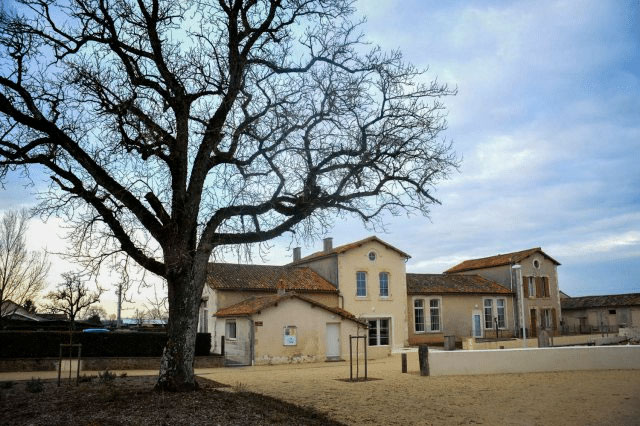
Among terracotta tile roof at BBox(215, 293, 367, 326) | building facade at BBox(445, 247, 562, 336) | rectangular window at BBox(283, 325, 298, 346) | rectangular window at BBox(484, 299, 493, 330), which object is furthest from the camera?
building facade at BBox(445, 247, 562, 336)

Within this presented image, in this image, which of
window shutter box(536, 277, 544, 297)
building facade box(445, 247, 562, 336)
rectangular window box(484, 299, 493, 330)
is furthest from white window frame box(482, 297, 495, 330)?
window shutter box(536, 277, 544, 297)

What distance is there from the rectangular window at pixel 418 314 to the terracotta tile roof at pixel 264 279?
6558 mm

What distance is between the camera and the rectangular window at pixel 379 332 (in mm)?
31344

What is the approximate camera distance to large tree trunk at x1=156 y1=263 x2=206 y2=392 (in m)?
11.1

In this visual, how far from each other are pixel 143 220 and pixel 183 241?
980 mm

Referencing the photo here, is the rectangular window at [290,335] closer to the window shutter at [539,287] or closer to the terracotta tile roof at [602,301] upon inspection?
the window shutter at [539,287]

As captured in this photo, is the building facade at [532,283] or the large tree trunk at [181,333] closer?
the large tree trunk at [181,333]

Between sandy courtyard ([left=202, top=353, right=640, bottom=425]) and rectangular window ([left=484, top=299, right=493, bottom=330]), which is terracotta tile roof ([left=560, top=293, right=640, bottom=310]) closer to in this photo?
rectangular window ([left=484, top=299, right=493, bottom=330])

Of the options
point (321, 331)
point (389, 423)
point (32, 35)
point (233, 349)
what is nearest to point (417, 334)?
point (321, 331)

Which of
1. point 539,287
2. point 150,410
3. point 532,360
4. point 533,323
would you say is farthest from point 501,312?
point 150,410

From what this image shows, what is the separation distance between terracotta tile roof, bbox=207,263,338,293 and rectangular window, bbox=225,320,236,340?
1.97m

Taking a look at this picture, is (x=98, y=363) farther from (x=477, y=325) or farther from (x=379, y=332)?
(x=477, y=325)

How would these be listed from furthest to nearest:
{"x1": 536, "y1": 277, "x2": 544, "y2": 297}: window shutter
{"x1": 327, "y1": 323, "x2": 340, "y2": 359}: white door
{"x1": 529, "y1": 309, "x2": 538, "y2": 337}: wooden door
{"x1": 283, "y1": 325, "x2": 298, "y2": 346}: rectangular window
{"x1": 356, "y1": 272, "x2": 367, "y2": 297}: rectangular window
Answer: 1. {"x1": 536, "y1": 277, "x2": 544, "y2": 297}: window shutter
2. {"x1": 529, "y1": 309, "x2": 538, "y2": 337}: wooden door
3. {"x1": 356, "y1": 272, "x2": 367, "y2": 297}: rectangular window
4. {"x1": 327, "y1": 323, "x2": 340, "y2": 359}: white door
5. {"x1": 283, "y1": 325, "x2": 298, "y2": 346}: rectangular window

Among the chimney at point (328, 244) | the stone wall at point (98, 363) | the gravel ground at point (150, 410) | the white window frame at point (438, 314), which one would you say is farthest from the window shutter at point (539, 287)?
the gravel ground at point (150, 410)
